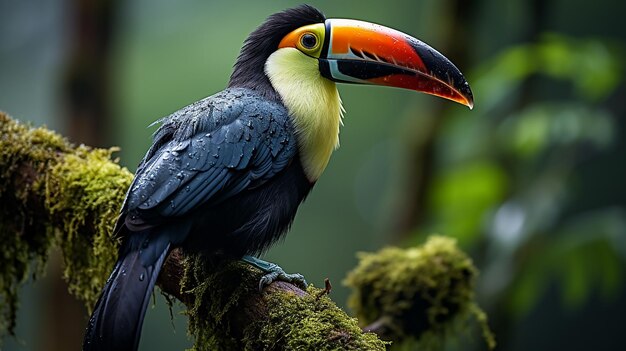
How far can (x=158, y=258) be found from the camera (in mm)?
2238

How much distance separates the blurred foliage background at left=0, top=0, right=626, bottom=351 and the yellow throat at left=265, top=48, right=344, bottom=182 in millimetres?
1017

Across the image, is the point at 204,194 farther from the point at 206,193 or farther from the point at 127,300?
the point at 127,300

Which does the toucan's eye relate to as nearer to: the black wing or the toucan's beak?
the toucan's beak

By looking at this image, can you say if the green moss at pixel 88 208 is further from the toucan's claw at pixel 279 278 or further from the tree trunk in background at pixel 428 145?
the tree trunk in background at pixel 428 145

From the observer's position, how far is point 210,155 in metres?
2.46

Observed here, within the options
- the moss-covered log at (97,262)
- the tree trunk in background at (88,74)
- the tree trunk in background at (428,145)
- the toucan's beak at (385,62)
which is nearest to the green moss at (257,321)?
the moss-covered log at (97,262)

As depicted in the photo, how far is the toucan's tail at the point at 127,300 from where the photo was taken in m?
2.06

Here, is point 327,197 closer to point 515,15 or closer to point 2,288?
point 515,15

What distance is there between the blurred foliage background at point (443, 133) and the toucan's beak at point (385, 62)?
1071 millimetres

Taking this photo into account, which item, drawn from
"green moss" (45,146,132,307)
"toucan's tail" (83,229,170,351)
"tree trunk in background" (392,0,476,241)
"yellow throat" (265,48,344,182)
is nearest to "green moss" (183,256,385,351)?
"toucan's tail" (83,229,170,351)

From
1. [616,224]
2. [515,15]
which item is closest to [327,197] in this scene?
[515,15]

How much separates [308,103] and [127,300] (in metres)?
1.01

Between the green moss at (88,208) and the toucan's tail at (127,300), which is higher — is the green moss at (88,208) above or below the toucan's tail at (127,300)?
above

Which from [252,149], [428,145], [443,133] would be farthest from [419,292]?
[428,145]
